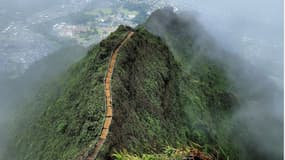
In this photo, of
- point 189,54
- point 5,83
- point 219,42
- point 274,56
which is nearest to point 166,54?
point 189,54

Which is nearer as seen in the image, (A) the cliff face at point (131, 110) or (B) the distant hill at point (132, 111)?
(B) the distant hill at point (132, 111)

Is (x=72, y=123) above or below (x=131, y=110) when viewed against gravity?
below

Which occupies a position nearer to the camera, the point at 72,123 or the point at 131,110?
the point at 72,123

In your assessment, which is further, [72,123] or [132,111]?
[132,111]

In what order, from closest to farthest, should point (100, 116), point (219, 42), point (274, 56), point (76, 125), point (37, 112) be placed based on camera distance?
point (100, 116)
point (76, 125)
point (37, 112)
point (219, 42)
point (274, 56)

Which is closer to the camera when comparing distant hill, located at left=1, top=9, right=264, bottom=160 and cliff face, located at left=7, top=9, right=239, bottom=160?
distant hill, located at left=1, top=9, right=264, bottom=160

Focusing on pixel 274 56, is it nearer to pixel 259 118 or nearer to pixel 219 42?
pixel 219 42

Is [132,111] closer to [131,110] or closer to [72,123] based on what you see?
[131,110]

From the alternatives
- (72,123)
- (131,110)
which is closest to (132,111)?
(131,110)
